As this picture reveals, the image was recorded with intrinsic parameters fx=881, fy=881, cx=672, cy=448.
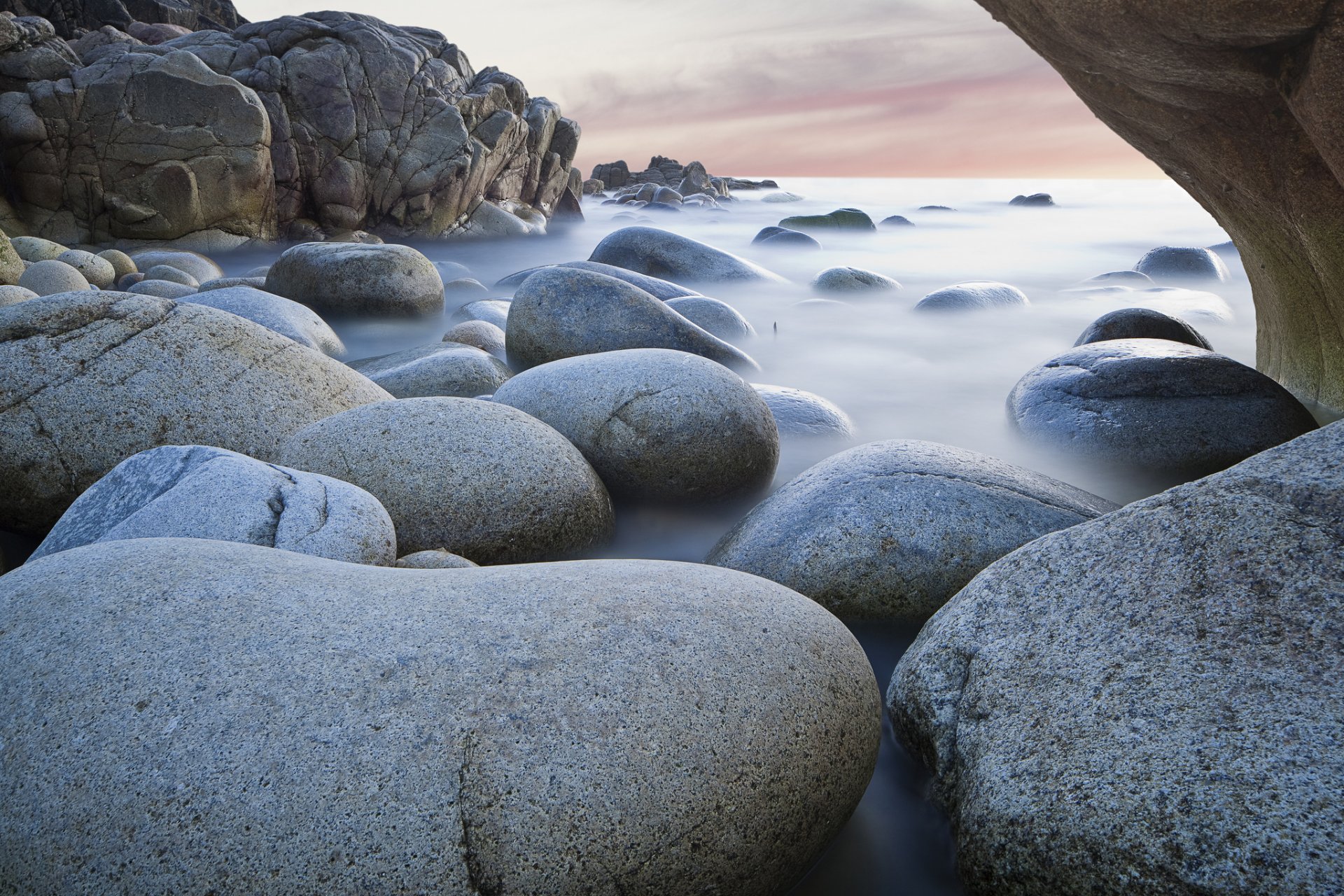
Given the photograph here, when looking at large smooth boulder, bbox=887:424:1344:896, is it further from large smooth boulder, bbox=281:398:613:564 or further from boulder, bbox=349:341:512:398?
boulder, bbox=349:341:512:398

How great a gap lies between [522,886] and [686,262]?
927cm

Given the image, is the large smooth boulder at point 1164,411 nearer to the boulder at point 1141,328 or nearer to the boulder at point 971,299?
the boulder at point 1141,328

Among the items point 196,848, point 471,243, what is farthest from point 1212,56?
point 471,243

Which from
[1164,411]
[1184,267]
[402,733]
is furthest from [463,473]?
[1184,267]

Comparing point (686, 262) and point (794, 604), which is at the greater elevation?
point (794, 604)

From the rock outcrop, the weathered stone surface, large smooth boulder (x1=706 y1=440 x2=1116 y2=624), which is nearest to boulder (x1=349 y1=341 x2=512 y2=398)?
large smooth boulder (x1=706 y1=440 x2=1116 y2=624)

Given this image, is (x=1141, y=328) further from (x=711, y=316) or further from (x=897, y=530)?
(x=897, y=530)

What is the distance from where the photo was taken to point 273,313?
572cm

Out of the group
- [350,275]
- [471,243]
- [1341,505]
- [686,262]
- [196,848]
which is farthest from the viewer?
[471,243]

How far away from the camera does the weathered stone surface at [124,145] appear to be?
1210 centimetres

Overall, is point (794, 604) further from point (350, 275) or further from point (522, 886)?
point (350, 275)

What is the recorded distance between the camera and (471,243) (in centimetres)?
1709

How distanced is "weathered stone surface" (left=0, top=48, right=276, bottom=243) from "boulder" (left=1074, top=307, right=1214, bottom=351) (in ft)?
40.1

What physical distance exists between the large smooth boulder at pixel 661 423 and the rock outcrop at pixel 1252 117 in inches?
76.3
